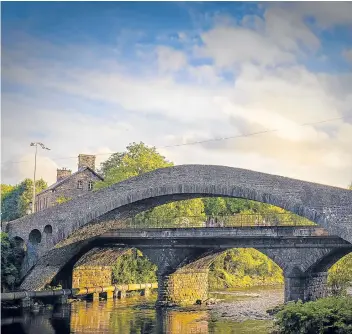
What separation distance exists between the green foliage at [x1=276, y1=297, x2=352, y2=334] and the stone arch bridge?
11.1 ft

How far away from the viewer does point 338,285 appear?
3672 centimetres

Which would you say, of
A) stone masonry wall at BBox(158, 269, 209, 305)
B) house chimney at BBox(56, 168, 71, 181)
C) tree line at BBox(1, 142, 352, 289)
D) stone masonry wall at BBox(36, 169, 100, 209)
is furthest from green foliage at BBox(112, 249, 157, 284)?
house chimney at BBox(56, 168, 71, 181)

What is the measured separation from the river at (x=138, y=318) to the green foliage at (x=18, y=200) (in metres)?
34.8

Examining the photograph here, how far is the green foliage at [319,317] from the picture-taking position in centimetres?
2240

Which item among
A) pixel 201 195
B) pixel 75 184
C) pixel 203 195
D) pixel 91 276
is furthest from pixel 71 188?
pixel 203 195

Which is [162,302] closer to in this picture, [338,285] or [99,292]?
[99,292]

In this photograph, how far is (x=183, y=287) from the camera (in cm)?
4138

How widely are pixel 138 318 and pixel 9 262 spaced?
892 cm

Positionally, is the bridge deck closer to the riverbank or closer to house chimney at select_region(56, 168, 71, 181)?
the riverbank

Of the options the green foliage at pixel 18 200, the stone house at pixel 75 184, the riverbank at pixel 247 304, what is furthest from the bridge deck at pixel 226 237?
the green foliage at pixel 18 200

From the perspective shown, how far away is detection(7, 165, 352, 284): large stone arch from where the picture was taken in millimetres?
27438

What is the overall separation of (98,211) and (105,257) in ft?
35.4

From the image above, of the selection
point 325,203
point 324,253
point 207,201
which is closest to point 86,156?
point 207,201

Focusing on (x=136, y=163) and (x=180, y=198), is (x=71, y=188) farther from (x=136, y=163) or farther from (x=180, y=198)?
(x=180, y=198)
